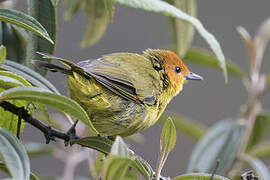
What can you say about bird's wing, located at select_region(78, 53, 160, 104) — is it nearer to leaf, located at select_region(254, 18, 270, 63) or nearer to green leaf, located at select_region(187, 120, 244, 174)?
green leaf, located at select_region(187, 120, 244, 174)

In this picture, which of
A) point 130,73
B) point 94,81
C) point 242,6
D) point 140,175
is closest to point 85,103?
point 94,81

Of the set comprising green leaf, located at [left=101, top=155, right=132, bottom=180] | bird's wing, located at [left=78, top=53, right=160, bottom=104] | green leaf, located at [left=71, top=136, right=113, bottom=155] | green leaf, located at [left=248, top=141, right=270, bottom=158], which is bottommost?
green leaf, located at [left=101, top=155, right=132, bottom=180]

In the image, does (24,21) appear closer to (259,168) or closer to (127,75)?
(127,75)

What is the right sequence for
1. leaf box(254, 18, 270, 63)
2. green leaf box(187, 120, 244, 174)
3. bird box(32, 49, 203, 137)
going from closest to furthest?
bird box(32, 49, 203, 137) < green leaf box(187, 120, 244, 174) < leaf box(254, 18, 270, 63)

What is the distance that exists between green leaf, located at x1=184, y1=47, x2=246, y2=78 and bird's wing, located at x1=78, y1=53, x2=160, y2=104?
1.00ft

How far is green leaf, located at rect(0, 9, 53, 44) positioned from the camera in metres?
1.73

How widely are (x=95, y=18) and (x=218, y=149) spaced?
121cm

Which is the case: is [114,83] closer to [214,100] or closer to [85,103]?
[85,103]

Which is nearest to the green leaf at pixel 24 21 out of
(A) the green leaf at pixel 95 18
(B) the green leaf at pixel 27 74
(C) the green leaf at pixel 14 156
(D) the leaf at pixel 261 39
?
(B) the green leaf at pixel 27 74

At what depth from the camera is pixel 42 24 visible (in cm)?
212

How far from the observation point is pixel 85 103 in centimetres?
267

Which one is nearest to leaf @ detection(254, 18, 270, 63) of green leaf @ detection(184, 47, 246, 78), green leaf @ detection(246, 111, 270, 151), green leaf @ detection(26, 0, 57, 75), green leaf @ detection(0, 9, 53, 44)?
green leaf @ detection(184, 47, 246, 78)

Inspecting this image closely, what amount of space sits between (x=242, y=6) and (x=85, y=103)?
7.03 metres

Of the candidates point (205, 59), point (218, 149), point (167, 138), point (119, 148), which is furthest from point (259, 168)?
point (119, 148)
